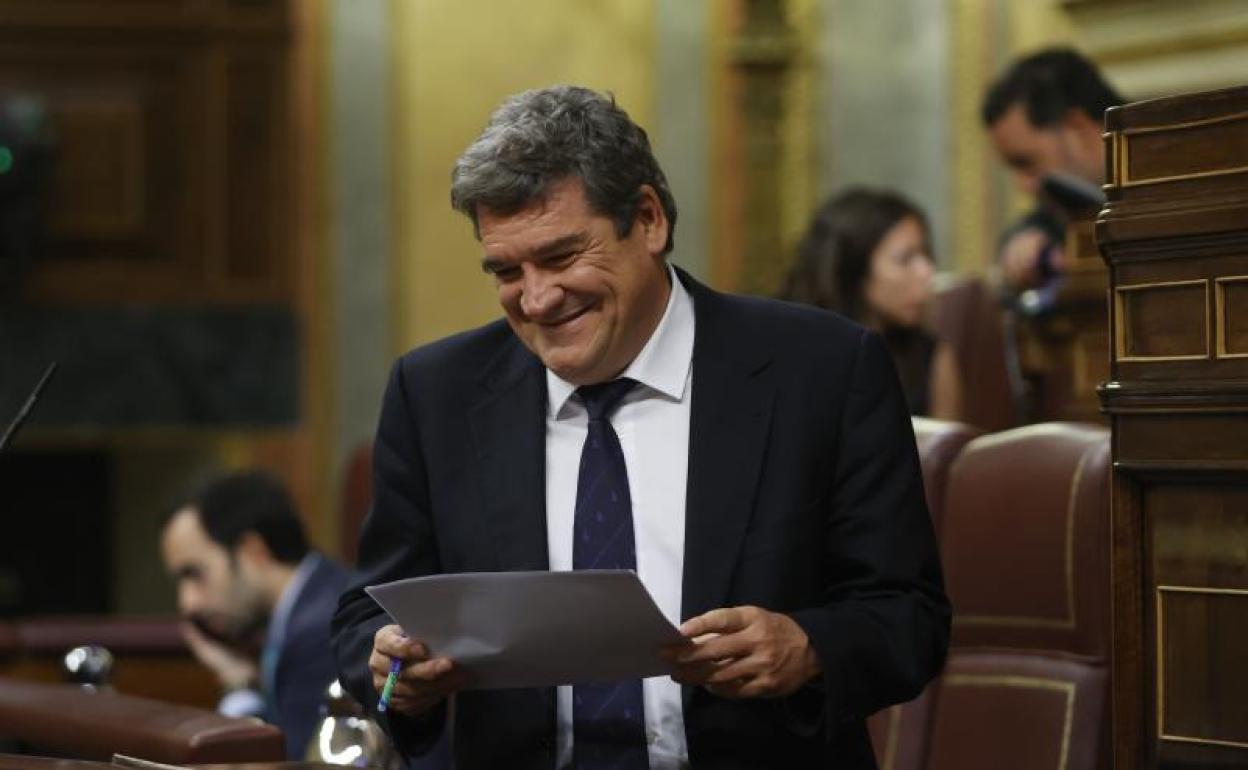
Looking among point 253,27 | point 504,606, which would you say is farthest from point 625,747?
point 253,27

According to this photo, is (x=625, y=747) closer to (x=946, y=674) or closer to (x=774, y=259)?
(x=946, y=674)

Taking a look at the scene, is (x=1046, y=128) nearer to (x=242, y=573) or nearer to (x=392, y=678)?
(x=242, y=573)

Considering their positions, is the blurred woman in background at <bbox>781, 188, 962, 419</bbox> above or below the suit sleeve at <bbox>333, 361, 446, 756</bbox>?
above

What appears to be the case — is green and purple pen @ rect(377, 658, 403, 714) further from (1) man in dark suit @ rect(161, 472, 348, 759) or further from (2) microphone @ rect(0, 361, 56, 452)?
(1) man in dark suit @ rect(161, 472, 348, 759)

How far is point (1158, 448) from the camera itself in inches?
92.7

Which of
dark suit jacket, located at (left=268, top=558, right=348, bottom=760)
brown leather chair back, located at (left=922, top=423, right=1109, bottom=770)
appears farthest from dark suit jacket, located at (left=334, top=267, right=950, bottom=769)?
dark suit jacket, located at (left=268, top=558, right=348, bottom=760)

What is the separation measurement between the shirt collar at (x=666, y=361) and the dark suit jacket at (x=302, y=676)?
5.66ft

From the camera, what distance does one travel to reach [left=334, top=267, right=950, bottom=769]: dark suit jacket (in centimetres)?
243

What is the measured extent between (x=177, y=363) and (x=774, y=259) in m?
1.82

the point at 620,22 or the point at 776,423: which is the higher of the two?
the point at 620,22

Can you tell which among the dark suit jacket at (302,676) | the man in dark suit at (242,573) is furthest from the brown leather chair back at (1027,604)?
the man in dark suit at (242,573)

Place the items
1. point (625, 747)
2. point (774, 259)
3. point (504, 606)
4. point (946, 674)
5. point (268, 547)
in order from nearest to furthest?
point (504, 606)
point (625, 747)
point (946, 674)
point (268, 547)
point (774, 259)

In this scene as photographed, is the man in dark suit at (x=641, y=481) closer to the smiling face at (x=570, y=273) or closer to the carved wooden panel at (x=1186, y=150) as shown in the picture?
the smiling face at (x=570, y=273)

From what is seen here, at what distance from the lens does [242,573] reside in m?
4.78
